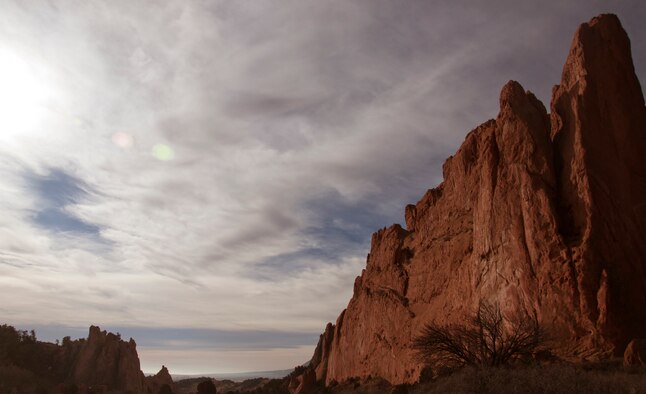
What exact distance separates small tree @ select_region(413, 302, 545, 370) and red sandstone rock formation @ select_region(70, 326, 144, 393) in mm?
79373

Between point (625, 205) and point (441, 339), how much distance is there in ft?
54.2

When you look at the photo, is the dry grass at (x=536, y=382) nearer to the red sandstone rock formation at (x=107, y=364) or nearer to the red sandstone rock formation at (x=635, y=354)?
the red sandstone rock formation at (x=635, y=354)

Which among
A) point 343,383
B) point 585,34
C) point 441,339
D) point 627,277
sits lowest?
point 343,383

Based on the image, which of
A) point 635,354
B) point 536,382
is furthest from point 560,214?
point 536,382

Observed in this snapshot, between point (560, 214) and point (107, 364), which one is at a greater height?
Answer: point (560, 214)

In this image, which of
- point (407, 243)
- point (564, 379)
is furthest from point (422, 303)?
point (564, 379)

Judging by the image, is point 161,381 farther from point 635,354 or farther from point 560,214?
point 635,354

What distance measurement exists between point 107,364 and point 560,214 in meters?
92.4

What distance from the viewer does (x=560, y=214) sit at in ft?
109

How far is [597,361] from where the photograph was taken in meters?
26.2

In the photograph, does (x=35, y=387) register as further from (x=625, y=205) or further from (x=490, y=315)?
(x=625, y=205)

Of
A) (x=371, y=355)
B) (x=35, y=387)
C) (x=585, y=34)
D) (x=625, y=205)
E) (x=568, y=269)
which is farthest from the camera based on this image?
(x=35, y=387)

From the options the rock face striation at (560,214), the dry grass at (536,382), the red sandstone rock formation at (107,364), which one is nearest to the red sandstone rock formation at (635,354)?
the rock face striation at (560,214)

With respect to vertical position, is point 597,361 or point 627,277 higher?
point 627,277
